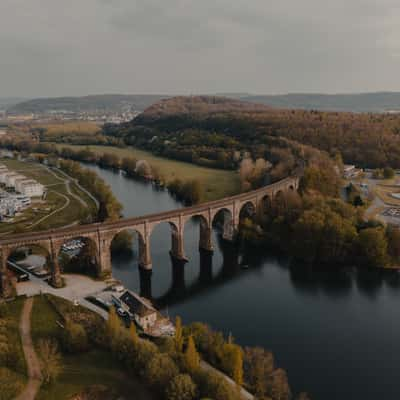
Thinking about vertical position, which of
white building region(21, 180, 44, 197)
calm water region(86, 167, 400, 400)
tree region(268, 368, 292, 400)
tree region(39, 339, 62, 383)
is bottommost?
calm water region(86, 167, 400, 400)

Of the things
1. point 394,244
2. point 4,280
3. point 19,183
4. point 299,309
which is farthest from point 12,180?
point 394,244

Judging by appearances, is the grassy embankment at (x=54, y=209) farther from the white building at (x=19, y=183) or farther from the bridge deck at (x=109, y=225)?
the bridge deck at (x=109, y=225)

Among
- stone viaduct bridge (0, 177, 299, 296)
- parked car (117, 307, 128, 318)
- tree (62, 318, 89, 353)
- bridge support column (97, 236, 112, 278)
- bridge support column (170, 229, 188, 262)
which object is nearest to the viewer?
tree (62, 318, 89, 353)

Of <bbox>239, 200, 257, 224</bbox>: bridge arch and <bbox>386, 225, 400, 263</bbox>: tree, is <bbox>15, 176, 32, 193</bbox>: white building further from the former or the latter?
<bbox>386, 225, 400, 263</bbox>: tree

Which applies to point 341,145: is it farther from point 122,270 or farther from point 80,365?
point 80,365

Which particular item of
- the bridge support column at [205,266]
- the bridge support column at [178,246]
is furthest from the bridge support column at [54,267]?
the bridge support column at [205,266]

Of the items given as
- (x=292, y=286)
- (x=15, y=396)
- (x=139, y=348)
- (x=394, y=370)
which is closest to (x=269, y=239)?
(x=292, y=286)

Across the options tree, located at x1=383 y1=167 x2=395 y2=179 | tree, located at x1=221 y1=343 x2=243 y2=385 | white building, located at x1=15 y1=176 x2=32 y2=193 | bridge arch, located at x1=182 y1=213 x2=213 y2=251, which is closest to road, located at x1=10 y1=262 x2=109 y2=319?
tree, located at x1=221 y1=343 x2=243 y2=385
